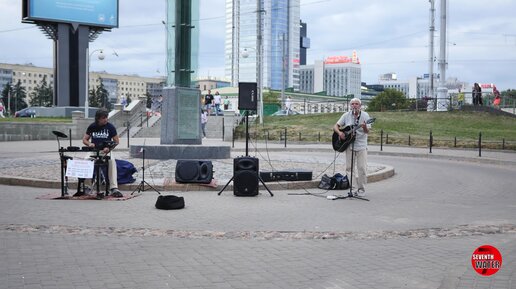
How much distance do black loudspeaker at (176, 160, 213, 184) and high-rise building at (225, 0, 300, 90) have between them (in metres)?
31.9

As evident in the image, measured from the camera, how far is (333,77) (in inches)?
6545

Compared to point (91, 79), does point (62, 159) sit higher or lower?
lower

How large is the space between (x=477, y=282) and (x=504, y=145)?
86.9ft

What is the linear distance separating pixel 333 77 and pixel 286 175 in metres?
155

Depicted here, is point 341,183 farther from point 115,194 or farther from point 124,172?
point 115,194

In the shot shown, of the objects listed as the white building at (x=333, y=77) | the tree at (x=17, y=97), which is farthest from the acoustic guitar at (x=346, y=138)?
the white building at (x=333, y=77)

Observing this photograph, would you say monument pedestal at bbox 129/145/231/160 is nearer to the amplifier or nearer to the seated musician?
the amplifier

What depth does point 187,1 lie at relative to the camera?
20.9 metres

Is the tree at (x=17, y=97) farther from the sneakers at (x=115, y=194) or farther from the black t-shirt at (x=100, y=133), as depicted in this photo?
the sneakers at (x=115, y=194)

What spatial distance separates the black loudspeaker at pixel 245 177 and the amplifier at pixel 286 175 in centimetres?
168

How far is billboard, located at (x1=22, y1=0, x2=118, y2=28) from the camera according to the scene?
192 feet

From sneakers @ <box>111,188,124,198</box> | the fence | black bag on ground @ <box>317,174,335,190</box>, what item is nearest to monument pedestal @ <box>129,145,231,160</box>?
black bag on ground @ <box>317,174,335,190</box>

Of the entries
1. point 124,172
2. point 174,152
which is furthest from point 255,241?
point 174,152

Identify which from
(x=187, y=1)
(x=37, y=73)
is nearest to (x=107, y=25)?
(x=187, y=1)
